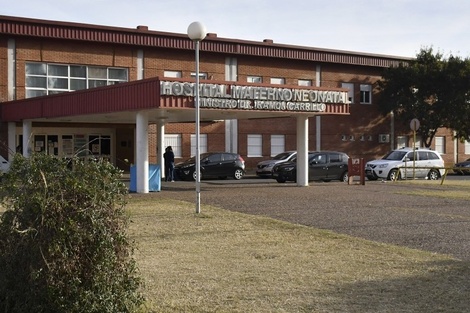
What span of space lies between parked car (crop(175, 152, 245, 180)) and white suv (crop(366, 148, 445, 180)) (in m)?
6.39

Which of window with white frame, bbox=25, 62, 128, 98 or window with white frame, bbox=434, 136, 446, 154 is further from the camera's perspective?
window with white frame, bbox=434, 136, 446, 154

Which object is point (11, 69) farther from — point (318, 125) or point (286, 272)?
point (286, 272)

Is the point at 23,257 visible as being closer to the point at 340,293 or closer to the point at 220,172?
the point at 340,293

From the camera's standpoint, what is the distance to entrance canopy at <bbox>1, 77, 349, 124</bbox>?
2175cm

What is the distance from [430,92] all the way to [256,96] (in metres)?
26.2

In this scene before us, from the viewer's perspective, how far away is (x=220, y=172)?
109 ft

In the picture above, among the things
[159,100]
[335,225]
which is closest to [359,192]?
[159,100]

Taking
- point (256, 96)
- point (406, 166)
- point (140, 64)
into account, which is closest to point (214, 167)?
point (140, 64)

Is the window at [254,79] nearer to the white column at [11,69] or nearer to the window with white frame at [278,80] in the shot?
the window with white frame at [278,80]

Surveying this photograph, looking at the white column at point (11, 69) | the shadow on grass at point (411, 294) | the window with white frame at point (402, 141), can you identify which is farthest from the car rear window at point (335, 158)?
the shadow on grass at point (411, 294)

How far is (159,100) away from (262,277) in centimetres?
1319

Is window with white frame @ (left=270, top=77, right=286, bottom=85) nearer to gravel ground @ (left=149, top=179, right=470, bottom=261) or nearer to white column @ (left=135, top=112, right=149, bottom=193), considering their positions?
gravel ground @ (left=149, top=179, right=470, bottom=261)

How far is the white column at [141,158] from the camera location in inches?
906

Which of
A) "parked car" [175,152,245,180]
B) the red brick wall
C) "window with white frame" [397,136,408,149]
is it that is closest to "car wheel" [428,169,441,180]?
the red brick wall
